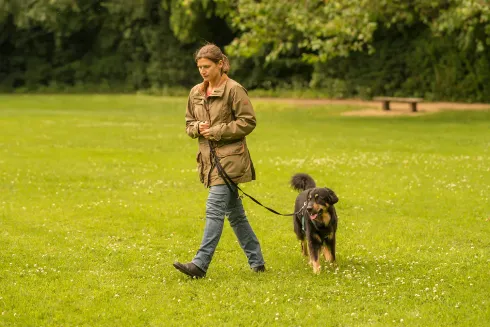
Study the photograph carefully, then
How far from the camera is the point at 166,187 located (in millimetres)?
16500

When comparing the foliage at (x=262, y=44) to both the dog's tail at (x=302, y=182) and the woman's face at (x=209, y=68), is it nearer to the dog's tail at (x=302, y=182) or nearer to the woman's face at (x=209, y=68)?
the dog's tail at (x=302, y=182)

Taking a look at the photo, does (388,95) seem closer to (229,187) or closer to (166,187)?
(166,187)

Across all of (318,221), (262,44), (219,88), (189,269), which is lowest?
(189,269)

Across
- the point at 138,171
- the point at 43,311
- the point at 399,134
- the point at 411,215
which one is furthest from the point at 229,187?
the point at 399,134

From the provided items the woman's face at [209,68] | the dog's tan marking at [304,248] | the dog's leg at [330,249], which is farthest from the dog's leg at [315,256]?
the woman's face at [209,68]

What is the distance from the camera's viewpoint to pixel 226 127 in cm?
878

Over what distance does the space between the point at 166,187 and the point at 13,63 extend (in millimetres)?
49579

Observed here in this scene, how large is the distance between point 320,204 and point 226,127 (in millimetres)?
1267

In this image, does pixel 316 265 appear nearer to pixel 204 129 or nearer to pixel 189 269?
pixel 189 269

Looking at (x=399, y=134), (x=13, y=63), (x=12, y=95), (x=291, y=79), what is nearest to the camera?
(x=399, y=134)

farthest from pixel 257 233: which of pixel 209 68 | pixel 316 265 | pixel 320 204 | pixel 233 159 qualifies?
pixel 209 68

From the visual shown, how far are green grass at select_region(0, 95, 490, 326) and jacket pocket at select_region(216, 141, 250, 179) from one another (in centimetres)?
112

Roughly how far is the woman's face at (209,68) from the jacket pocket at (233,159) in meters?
0.72

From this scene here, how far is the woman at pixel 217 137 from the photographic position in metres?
8.80
